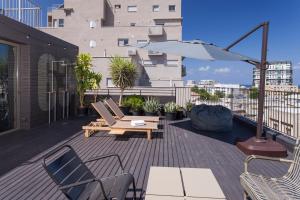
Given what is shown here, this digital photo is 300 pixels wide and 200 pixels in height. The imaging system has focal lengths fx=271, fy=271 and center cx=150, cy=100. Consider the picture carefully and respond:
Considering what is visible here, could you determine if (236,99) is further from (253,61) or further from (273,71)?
(253,61)

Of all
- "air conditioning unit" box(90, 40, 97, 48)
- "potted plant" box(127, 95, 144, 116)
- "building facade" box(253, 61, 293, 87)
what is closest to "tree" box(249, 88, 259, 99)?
"building facade" box(253, 61, 293, 87)

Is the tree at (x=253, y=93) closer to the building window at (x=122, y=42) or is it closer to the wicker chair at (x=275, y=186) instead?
the wicker chair at (x=275, y=186)

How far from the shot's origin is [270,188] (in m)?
3.07

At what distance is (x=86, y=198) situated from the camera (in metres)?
2.98

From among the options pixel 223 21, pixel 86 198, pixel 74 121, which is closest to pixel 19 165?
pixel 86 198

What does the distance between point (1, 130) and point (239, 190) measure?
648cm

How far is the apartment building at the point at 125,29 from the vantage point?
3164cm

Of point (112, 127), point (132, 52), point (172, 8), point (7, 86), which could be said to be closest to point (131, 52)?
point (132, 52)

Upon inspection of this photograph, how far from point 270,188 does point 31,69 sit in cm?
760

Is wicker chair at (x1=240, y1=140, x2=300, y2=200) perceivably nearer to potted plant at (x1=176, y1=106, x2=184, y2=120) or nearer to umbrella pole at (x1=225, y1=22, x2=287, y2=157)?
umbrella pole at (x1=225, y1=22, x2=287, y2=157)

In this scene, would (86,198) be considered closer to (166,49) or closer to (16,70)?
(166,49)

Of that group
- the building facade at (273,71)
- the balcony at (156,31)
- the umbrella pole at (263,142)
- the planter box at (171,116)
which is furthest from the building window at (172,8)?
the umbrella pole at (263,142)

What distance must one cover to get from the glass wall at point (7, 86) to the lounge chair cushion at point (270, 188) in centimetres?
675

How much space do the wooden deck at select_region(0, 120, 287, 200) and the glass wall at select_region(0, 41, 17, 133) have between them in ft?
4.88
